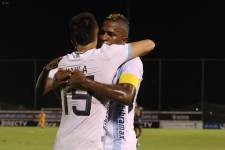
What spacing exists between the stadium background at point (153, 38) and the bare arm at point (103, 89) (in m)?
41.1

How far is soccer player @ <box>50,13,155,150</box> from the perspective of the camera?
441 cm

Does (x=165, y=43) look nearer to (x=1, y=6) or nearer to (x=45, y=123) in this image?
(x=1, y=6)

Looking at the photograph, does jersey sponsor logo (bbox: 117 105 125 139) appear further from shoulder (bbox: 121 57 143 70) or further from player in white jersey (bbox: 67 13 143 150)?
shoulder (bbox: 121 57 143 70)

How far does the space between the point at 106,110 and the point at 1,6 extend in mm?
53282

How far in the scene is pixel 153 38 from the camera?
5556 centimetres

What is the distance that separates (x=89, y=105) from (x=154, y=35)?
5170cm

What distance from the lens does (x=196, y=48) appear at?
55.7 metres

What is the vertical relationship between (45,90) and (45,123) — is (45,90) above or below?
above

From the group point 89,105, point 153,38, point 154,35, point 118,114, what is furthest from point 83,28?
point 154,35

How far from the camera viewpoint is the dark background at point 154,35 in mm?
46906

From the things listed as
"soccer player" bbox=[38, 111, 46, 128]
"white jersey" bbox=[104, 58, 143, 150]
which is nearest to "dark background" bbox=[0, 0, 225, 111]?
"soccer player" bbox=[38, 111, 46, 128]

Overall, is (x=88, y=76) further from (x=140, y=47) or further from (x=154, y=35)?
(x=154, y=35)

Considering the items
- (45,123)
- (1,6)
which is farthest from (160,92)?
(1,6)

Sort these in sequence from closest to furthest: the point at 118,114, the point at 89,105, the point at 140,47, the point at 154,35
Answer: the point at 89,105 < the point at 140,47 < the point at 118,114 < the point at 154,35
